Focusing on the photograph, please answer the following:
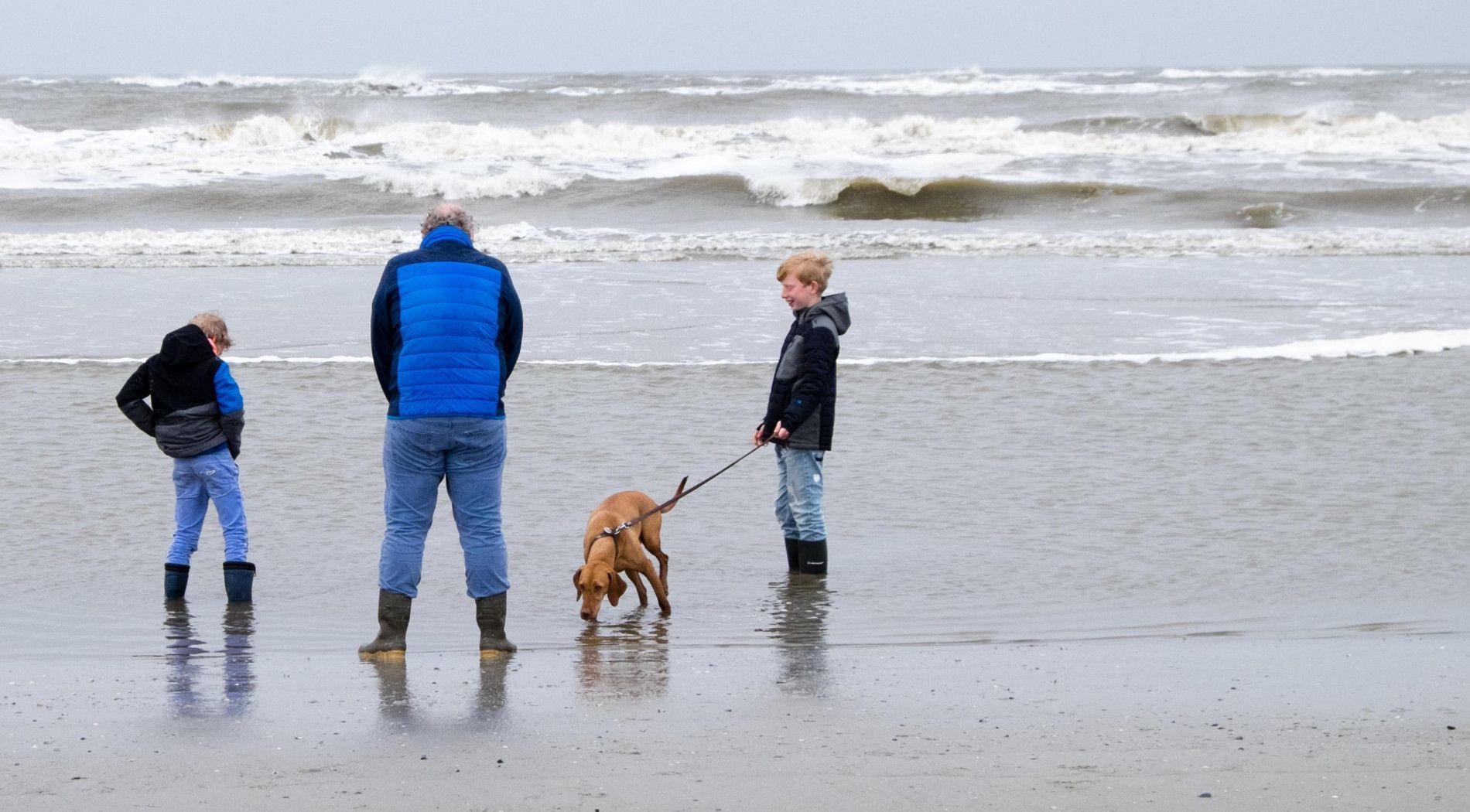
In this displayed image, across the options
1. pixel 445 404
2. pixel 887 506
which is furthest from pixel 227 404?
pixel 887 506

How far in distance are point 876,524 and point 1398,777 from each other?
3632mm

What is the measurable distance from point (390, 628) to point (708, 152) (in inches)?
1151

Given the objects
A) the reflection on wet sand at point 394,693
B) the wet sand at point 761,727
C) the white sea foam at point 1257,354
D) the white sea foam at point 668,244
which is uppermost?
the white sea foam at point 668,244

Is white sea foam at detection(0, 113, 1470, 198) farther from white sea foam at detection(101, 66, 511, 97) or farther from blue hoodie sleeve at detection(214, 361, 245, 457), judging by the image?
blue hoodie sleeve at detection(214, 361, 245, 457)

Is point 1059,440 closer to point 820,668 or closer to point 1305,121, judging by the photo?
point 820,668

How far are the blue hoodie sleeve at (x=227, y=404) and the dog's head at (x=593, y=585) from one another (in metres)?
1.48

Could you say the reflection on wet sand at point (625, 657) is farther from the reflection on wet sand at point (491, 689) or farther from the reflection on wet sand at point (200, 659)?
the reflection on wet sand at point (200, 659)

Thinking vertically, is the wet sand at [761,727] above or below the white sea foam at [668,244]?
below

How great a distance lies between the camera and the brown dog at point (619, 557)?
220 inches

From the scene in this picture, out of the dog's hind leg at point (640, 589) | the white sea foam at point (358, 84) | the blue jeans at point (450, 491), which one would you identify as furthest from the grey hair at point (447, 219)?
the white sea foam at point (358, 84)

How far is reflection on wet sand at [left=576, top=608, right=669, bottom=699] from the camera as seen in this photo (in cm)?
454

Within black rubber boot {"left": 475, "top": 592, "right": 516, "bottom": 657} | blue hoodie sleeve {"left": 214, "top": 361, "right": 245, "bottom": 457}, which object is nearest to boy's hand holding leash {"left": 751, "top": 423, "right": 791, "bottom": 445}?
black rubber boot {"left": 475, "top": 592, "right": 516, "bottom": 657}

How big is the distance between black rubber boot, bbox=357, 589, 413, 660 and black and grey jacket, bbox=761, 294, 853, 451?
6.14 ft

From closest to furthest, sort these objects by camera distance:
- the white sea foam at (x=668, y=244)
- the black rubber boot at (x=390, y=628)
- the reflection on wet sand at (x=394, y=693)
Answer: the reflection on wet sand at (x=394, y=693) → the black rubber boot at (x=390, y=628) → the white sea foam at (x=668, y=244)
